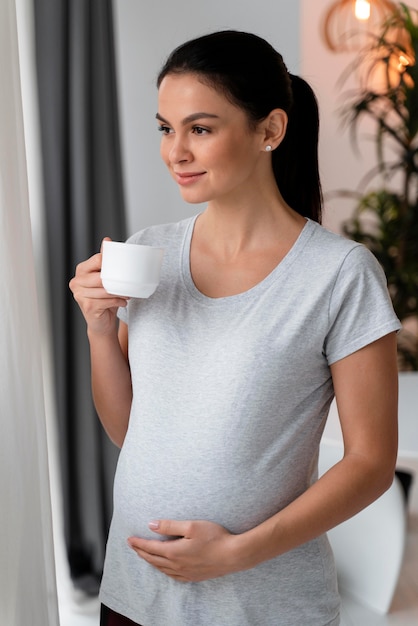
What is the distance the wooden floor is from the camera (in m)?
2.51

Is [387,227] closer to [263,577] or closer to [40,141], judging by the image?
[40,141]

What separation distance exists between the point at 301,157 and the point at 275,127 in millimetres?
121

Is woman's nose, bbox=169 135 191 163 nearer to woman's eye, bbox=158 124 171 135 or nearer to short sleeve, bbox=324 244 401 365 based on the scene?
woman's eye, bbox=158 124 171 135

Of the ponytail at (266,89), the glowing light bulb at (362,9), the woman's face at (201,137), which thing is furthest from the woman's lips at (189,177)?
the glowing light bulb at (362,9)

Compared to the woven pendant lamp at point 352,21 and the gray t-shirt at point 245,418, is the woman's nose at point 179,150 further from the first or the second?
the woven pendant lamp at point 352,21

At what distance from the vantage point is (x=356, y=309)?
1.08 metres

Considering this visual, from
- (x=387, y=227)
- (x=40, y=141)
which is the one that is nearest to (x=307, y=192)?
(x=40, y=141)

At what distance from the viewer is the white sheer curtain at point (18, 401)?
97cm

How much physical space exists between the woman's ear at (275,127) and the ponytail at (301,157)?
7 cm

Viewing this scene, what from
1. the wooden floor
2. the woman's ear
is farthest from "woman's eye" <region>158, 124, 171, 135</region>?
the wooden floor

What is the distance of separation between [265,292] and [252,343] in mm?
78

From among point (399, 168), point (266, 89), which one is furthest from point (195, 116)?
point (399, 168)

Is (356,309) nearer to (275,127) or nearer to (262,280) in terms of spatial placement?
(262,280)

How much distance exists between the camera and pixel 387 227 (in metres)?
4.03
